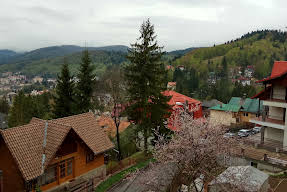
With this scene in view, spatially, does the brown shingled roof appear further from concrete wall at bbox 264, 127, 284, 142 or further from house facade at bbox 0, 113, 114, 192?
concrete wall at bbox 264, 127, 284, 142

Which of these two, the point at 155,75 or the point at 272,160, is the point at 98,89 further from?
the point at 272,160

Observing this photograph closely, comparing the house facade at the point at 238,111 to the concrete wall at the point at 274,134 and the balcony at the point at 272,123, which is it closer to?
the concrete wall at the point at 274,134

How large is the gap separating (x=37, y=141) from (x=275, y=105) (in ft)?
69.8

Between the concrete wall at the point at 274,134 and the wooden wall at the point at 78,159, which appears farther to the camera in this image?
the concrete wall at the point at 274,134

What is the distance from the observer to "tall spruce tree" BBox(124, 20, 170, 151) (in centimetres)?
2469

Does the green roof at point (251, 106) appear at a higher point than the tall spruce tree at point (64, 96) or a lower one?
lower

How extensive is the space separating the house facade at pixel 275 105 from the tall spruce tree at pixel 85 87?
18687 mm

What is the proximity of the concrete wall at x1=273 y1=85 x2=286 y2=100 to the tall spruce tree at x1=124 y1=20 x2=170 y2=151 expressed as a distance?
11.4m

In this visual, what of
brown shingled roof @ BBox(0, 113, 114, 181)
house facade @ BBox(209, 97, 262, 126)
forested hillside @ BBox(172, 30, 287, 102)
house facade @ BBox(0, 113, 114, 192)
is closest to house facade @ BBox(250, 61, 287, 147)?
house facade @ BBox(0, 113, 114, 192)

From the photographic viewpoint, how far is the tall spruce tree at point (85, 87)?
29672 millimetres

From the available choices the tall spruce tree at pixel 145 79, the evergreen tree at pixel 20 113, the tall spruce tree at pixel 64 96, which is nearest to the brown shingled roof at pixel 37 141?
the tall spruce tree at pixel 145 79

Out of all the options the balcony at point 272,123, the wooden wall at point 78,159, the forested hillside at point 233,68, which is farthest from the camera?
the forested hillside at point 233,68

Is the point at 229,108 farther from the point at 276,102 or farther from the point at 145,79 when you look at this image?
the point at 145,79

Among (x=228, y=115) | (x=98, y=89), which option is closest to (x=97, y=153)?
(x=98, y=89)
